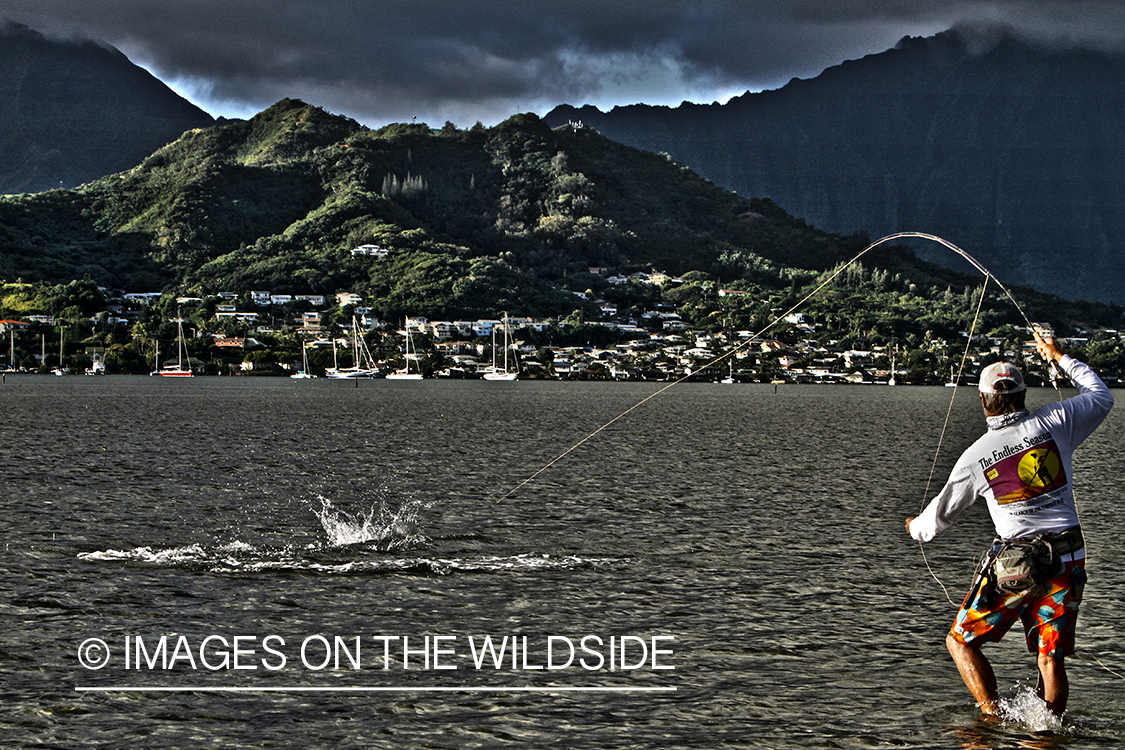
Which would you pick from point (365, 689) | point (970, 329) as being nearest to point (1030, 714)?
point (970, 329)

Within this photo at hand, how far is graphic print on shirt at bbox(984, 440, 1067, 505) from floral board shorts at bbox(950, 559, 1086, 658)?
0.62 metres

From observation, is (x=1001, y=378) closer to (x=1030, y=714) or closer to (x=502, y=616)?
(x=1030, y=714)

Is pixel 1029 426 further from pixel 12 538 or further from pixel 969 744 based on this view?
pixel 12 538

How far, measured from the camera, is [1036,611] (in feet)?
28.2

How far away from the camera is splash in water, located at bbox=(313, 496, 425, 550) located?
2111 cm

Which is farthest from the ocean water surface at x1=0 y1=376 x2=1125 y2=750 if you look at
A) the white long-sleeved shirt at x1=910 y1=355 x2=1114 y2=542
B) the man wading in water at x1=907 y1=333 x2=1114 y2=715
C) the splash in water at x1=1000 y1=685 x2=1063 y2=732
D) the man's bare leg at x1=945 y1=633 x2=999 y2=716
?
the white long-sleeved shirt at x1=910 y1=355 x2=1114 y2=542

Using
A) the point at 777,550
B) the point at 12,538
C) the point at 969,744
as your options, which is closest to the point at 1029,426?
the point at 969,744

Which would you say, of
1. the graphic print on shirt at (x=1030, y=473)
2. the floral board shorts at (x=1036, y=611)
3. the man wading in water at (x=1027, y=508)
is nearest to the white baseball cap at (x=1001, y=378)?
the man wading in water at (x=1027, y=508)

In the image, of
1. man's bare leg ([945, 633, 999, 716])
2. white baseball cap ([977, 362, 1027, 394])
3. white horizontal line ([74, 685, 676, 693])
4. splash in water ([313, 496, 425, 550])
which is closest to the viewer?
white baseball cap ([977, 362, 1027, 394])

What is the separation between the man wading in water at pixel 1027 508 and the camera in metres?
8.45

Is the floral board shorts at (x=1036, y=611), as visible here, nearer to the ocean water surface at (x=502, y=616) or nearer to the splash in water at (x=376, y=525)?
the ocean water surface at (x=502, y=616)

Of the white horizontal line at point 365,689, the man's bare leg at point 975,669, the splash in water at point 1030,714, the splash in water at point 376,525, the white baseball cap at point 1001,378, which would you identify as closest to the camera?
the white baseball cap at point 1001,378

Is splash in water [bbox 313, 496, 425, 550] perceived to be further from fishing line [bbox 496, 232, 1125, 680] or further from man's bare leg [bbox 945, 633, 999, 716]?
man's bare leg [bbox 945, 633, 999, 716]

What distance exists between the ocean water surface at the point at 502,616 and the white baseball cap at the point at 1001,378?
3.16 metres
